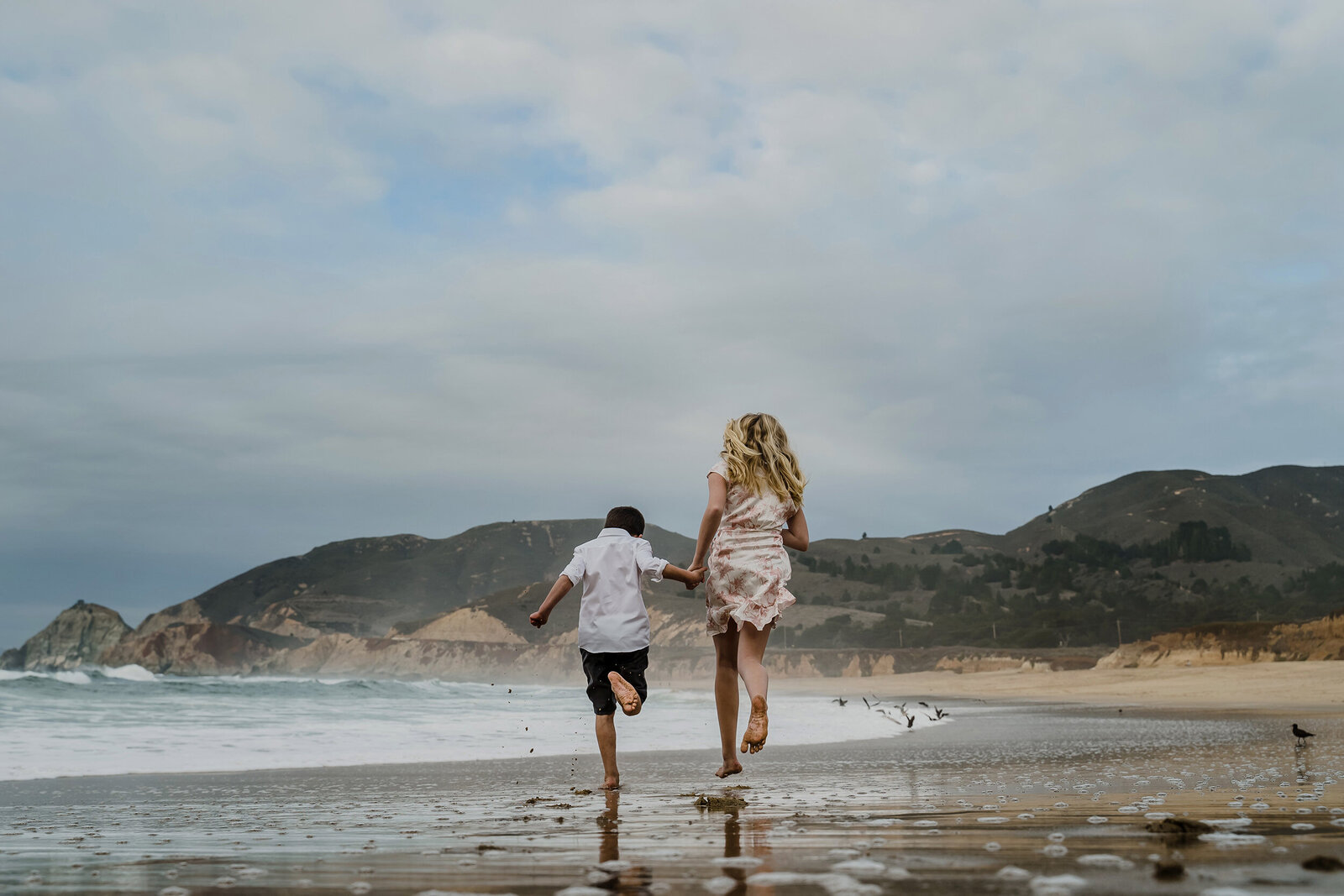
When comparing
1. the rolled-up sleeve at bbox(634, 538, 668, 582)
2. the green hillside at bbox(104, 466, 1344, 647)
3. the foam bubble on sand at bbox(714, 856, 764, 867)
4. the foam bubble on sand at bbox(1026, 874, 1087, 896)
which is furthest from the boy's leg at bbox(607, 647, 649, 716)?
the green hillside at bbox(104, 466, 1344, 647)

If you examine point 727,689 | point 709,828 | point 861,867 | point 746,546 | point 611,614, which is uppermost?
point 746,546

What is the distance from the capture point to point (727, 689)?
215 inches

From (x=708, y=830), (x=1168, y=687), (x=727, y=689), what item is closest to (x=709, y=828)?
(x=708, y=830)

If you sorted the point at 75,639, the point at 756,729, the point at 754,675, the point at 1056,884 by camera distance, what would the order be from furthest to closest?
the point at 75,639 < the point at 754,675 < the point at 756,729 < the point at 1056,884

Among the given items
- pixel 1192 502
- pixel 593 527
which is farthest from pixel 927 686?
pixel 593 527

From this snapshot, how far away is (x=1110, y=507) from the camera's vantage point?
461 ft

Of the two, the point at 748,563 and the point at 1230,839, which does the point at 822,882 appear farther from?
the point at 748,563

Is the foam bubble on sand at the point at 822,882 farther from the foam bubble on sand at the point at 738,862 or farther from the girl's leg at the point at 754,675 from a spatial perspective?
the girl's leg at the point at 754,675

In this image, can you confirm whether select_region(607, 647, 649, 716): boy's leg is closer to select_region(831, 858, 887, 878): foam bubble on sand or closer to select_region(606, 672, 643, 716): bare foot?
select_region(606, 672, 643, 716): bare foot

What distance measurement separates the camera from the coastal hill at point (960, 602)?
74.4m

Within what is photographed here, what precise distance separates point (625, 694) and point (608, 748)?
0.50 meters

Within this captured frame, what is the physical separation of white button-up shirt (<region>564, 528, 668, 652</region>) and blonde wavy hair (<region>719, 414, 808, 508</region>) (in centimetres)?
65

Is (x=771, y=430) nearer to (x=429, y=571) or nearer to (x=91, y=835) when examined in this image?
(x=91, y=835)

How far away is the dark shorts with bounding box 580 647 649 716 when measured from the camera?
5.19 metres
